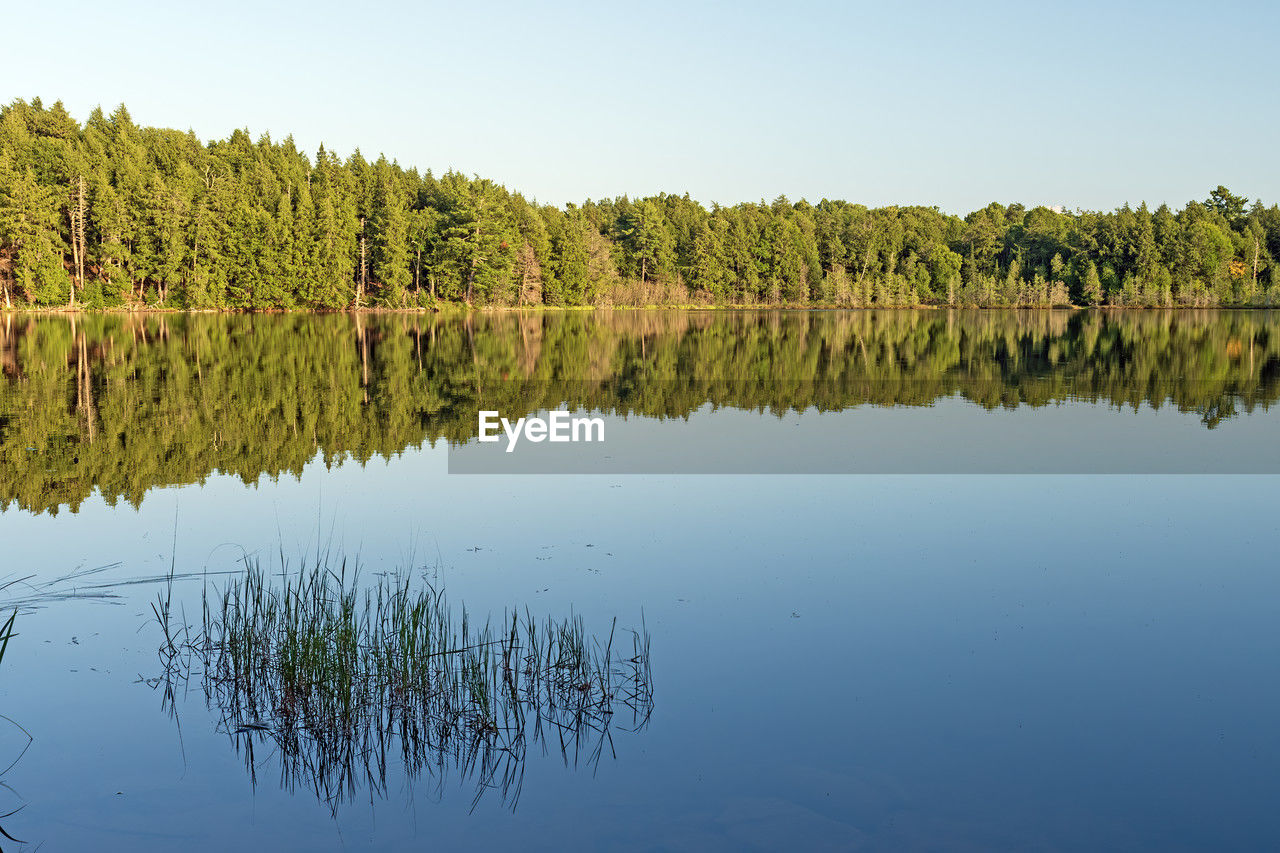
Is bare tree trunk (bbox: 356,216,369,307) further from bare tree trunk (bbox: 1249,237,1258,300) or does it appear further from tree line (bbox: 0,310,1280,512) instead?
bare tree trunk (bbox: 1249,237,1258,300)

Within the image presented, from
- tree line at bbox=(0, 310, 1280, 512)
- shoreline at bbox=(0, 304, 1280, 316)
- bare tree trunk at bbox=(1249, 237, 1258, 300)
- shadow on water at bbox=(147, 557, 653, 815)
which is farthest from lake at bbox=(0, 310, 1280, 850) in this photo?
bare tree trunk at bbox=(1249, 237, 1258, 300)

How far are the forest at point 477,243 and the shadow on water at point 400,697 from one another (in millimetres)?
65998

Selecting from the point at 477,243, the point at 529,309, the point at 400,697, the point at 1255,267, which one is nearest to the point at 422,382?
the point at 400,697

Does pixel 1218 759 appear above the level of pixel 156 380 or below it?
below

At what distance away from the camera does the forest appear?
67562 millimetres

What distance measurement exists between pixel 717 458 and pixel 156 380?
55.3 feet

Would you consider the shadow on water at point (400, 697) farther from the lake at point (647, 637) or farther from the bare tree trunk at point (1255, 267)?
the bare tree trunk at point (1255, 267)

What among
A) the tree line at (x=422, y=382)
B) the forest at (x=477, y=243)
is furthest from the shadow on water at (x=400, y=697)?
the forest at (x=477, y=243)

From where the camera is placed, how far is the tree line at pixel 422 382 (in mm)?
15547

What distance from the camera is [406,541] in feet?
34.1

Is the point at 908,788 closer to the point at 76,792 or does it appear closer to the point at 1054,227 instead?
the point at 76,792

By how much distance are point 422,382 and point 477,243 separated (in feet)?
193

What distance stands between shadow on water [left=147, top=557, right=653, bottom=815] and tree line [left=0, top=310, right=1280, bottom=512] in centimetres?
618

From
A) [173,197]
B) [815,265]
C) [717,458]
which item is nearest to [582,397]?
[717,458]
